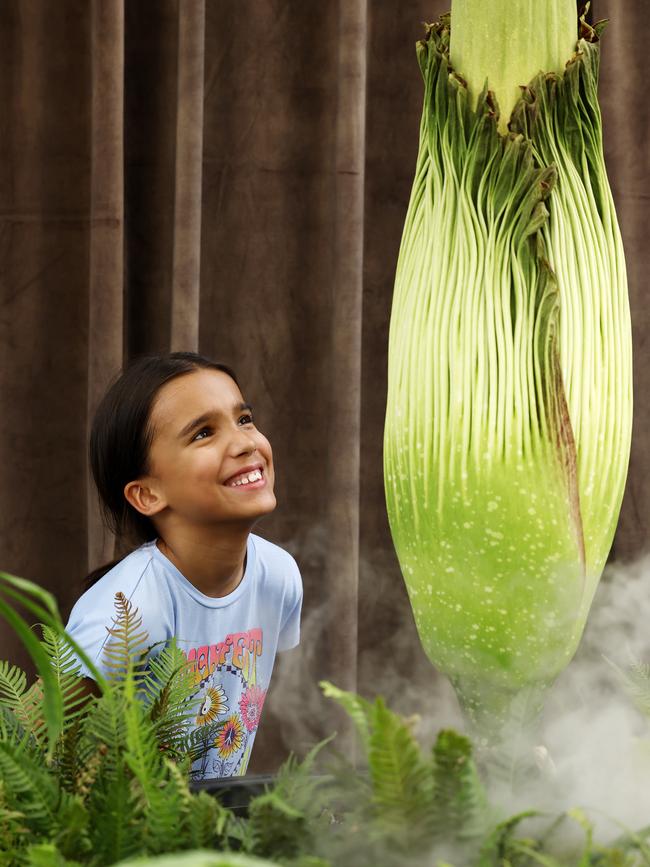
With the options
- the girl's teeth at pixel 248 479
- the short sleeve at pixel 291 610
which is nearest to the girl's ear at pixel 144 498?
the girl's teeth at pixel 248 479

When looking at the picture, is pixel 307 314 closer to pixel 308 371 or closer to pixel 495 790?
pixel 308 371

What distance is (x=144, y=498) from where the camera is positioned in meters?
0.95

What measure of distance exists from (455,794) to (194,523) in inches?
21.0

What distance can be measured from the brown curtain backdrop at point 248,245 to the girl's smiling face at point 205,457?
0.59 metres

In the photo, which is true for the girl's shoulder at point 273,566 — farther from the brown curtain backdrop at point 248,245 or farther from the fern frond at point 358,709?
the fern frond at point 358,709

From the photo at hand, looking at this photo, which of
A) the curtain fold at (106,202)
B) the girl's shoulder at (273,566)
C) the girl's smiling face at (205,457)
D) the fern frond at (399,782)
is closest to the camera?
the fern frond at (399,782)

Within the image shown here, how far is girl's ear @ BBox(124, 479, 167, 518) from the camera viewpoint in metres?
0.94

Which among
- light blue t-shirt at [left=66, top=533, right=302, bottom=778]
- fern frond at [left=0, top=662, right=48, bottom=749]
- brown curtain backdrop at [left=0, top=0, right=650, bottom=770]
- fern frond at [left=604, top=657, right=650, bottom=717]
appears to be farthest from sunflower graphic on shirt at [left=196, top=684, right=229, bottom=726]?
brown curtain backdrop at [left=0, top=0, right=650, bottom=770]


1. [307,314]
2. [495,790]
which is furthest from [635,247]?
[495,790]

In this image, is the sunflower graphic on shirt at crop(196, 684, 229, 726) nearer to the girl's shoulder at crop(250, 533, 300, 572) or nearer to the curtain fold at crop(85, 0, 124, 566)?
the girl's shoulder at crop(250, 533, 300, 572)

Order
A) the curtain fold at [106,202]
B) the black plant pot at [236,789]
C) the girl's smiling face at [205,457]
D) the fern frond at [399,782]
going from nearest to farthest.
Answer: the fern frond at [399,782], the black plant pot at [236,789], the girl's smiling face at [205,457], the curtain fold at [106,202]

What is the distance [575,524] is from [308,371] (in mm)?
1222

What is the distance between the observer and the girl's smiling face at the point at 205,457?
855mm

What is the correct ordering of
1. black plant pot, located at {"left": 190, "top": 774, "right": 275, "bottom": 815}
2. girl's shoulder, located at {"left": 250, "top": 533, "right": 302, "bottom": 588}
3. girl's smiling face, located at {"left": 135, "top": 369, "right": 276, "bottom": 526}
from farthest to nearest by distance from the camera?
girl's shoulder, located at {"left": 250, "top": 533, "right": 302, "bottom": 588}, girl's smiling face, located at {"left": 135, "top": 369, "right": 276, "bottom": 526}, black plant pot, located at {"left": 190, "top": 774, "right": 275, "bottom": 815}
